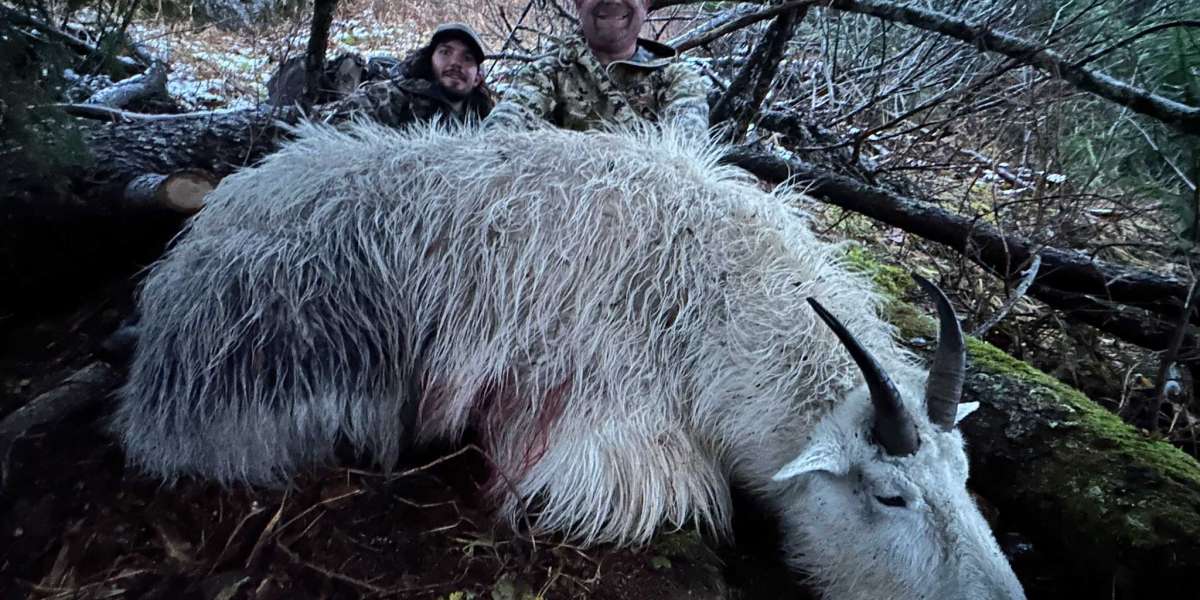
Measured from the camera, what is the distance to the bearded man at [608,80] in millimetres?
4594

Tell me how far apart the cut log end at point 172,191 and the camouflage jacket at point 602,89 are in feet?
5.99

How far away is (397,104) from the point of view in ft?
17.1

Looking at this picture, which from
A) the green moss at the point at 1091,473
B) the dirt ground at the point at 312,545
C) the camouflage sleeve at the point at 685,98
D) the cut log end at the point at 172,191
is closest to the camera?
the dirt ground at the point at 312,545

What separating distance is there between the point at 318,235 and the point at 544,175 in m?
1.00

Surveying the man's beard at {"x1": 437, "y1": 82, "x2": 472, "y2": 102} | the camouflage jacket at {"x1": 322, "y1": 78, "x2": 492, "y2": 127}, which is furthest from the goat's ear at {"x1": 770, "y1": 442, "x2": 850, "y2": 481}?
the man's beard at {"x1": 437, "y1": 82, "x2": 472, "y2": 102}

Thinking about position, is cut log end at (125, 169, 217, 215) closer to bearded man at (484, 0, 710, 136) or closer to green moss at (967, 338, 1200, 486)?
bearded man at (484, 0, 710, 136)

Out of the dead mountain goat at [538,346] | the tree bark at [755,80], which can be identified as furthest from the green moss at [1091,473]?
the tree bark at [755,80]

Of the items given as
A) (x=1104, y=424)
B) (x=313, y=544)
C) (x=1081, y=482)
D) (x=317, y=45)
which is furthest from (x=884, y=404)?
(x=317, y=45)

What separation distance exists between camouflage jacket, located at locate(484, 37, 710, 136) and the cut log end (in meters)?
1.83

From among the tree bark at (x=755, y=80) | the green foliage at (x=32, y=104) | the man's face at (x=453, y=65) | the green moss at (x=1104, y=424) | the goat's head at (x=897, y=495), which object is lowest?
the goat's head at (x=897, y=495)

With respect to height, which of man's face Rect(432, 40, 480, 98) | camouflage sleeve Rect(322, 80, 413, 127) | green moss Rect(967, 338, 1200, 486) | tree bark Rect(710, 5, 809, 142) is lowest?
green moss Rect(967, 338, 1200, 486)

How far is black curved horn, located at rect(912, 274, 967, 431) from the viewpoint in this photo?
2404 mm

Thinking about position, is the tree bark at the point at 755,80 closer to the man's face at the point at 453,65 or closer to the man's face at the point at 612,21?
the man's face at the point at 612,21

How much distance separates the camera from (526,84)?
184 inches
